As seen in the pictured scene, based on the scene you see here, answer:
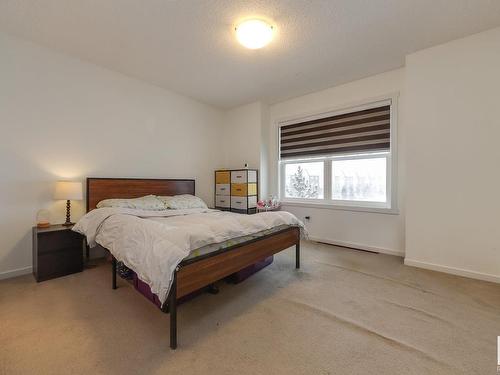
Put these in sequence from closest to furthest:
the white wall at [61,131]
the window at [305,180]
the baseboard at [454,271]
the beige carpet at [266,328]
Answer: the beige carpet at [266,328] → the baseboard at [454,271] → the white wall at [61,131] → the window at [305,180]

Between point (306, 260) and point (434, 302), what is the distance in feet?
4.64

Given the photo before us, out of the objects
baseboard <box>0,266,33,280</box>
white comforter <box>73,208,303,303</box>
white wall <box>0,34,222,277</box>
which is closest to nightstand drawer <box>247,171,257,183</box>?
white wall <box>0,34,222,277</box>

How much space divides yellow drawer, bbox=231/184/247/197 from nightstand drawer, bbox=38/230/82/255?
8.06 feet

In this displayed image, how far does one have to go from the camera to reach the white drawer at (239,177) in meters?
4.27

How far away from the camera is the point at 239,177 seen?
4.35 meters

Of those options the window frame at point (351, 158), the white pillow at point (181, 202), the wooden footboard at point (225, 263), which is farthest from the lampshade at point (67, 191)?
the window frame at point (351, 158)

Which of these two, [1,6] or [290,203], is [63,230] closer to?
[1,6]

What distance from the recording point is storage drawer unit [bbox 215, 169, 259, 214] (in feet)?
14.0

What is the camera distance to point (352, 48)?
2775mm

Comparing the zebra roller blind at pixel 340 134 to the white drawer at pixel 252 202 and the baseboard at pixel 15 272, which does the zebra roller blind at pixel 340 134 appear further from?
the baseboard at pixel 15 272

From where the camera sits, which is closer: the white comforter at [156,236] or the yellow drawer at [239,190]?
the white comforter at [156,236]

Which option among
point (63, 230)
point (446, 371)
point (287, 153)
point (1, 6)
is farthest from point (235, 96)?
point (446, 371)

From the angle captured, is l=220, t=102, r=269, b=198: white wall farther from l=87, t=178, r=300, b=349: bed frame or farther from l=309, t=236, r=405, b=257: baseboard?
l=309, t=236, r=405, b=257: baseboard

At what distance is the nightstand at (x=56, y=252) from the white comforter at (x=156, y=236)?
211 mm
